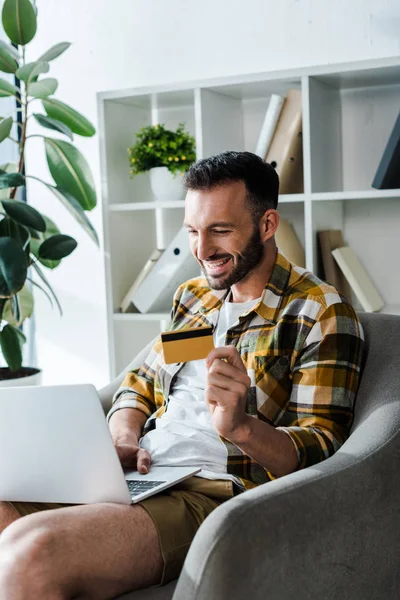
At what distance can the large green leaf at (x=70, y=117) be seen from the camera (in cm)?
290

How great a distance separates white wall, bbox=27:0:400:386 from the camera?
2.82 m

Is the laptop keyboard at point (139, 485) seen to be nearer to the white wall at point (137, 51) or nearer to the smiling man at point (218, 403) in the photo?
the smiling man at point (218, 403)

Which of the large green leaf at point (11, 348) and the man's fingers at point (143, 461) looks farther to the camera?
the large green leaf at point (11, 348)

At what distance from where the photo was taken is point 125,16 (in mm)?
3217

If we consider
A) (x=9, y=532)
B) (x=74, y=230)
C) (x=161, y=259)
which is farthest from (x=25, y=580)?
(x=74, y=230)

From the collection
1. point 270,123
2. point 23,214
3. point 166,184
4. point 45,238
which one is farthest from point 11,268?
point 270,123

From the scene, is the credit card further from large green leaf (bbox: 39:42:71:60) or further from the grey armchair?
large green leaf (bbox: 39:42:71:60)

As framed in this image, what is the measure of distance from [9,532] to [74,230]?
2.16 metres

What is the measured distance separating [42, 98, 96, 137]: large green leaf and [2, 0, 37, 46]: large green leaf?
24cm

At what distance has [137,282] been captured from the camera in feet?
9.72

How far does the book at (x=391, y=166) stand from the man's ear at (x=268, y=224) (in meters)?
0.79

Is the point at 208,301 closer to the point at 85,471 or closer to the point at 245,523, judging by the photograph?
the point at 85,471

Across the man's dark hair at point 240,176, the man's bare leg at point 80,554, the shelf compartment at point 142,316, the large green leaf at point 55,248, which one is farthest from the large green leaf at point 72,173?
the man's bare leg at point 80,554

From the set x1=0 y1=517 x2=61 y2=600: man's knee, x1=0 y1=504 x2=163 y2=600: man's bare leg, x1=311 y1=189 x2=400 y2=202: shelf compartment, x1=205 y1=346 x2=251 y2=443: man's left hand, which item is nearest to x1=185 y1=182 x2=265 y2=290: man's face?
x1=205 y1=346 x2=251 y2=443: man's left hand
